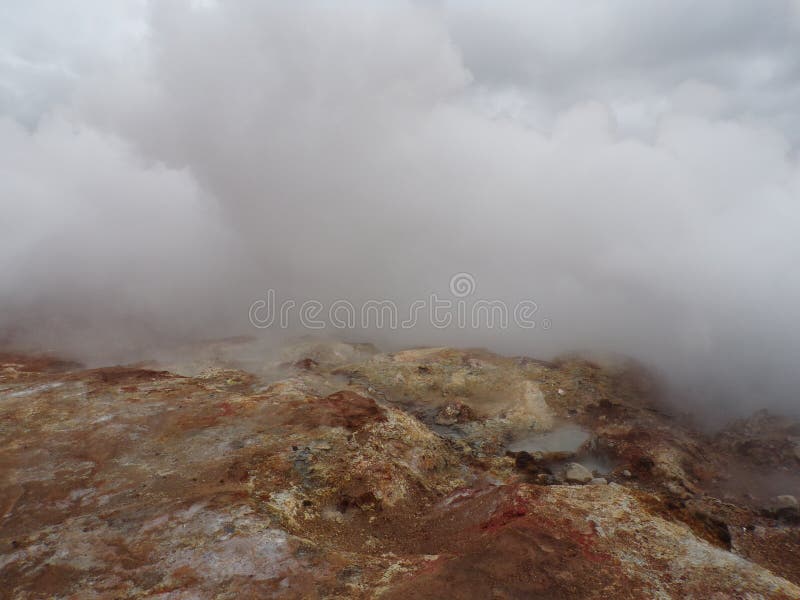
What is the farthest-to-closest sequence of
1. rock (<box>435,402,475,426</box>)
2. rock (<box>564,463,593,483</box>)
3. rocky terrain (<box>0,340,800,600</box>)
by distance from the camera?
rock (<box>435,402,475,426</box>) → rock (<box>564,463,593,483</box>) → rocky terrain (<box>0,340,800,600</box>)

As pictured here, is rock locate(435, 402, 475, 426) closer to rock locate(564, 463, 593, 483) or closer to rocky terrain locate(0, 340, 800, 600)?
rocky terrain locate(0, 340, 800, 600)

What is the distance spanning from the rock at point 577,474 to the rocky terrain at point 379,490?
0.36 feet

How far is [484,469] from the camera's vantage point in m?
21.3

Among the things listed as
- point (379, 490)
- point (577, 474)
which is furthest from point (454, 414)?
point (379, 490)

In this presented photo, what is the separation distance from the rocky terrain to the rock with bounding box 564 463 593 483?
0.11m

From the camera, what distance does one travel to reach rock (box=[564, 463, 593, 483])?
2052 cm

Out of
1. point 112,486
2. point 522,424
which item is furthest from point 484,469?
point 112,486

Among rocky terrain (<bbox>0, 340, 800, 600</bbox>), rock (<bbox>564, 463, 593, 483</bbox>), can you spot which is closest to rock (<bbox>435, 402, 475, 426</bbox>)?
rocky terrain (<bbox>0, 340, 800, 600</bbox>)

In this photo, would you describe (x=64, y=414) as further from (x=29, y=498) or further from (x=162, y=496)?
(x=162, y=496)

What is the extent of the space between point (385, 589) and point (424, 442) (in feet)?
36.8

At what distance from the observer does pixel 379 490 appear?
17.6 metres

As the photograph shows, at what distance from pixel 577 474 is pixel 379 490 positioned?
9482 mm

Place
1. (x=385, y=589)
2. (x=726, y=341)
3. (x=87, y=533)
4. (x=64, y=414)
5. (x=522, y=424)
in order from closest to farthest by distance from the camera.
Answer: (x=385, y=589), (x=87, y=533), (x=64, y=414), (x=522, y=424), (x=726, y=341)

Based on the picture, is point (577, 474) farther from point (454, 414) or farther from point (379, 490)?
point (379, 490)
